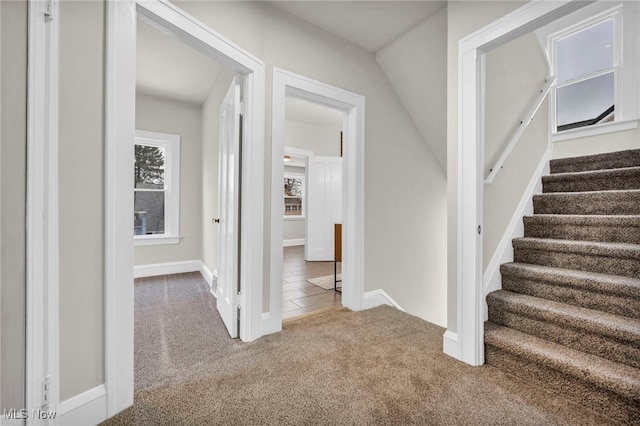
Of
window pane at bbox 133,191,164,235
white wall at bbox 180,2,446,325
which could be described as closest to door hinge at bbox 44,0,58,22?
white wall at bbox 180,2,446,325

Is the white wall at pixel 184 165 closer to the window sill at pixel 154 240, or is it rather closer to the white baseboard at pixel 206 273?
the window sill at pixel 154 240

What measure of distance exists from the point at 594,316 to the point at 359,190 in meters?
1.76

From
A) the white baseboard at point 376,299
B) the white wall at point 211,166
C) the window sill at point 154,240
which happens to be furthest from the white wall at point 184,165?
the white baseboard at point 376,299

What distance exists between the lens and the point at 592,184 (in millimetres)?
2406

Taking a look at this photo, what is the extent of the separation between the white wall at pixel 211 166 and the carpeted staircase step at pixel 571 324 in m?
2.80

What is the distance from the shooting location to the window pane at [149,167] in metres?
4.12

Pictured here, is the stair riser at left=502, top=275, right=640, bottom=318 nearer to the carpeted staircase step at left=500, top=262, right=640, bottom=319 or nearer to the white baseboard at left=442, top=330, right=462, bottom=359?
the carpeted staircase step at left=500, top=262, right=640, bottom=319

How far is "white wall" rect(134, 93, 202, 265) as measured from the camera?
4.00 m

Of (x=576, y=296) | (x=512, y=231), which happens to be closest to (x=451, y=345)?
(x=576, y=296)

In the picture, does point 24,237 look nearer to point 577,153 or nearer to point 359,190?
point 359,190

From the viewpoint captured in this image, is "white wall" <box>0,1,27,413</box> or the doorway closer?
"white wall" <box>0,1,27,413</box>

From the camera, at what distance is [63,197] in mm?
1145

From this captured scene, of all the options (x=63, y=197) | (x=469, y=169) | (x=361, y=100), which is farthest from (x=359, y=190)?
(x=63, y=197)

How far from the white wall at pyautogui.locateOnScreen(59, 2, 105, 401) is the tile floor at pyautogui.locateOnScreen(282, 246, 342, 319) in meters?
1.60
